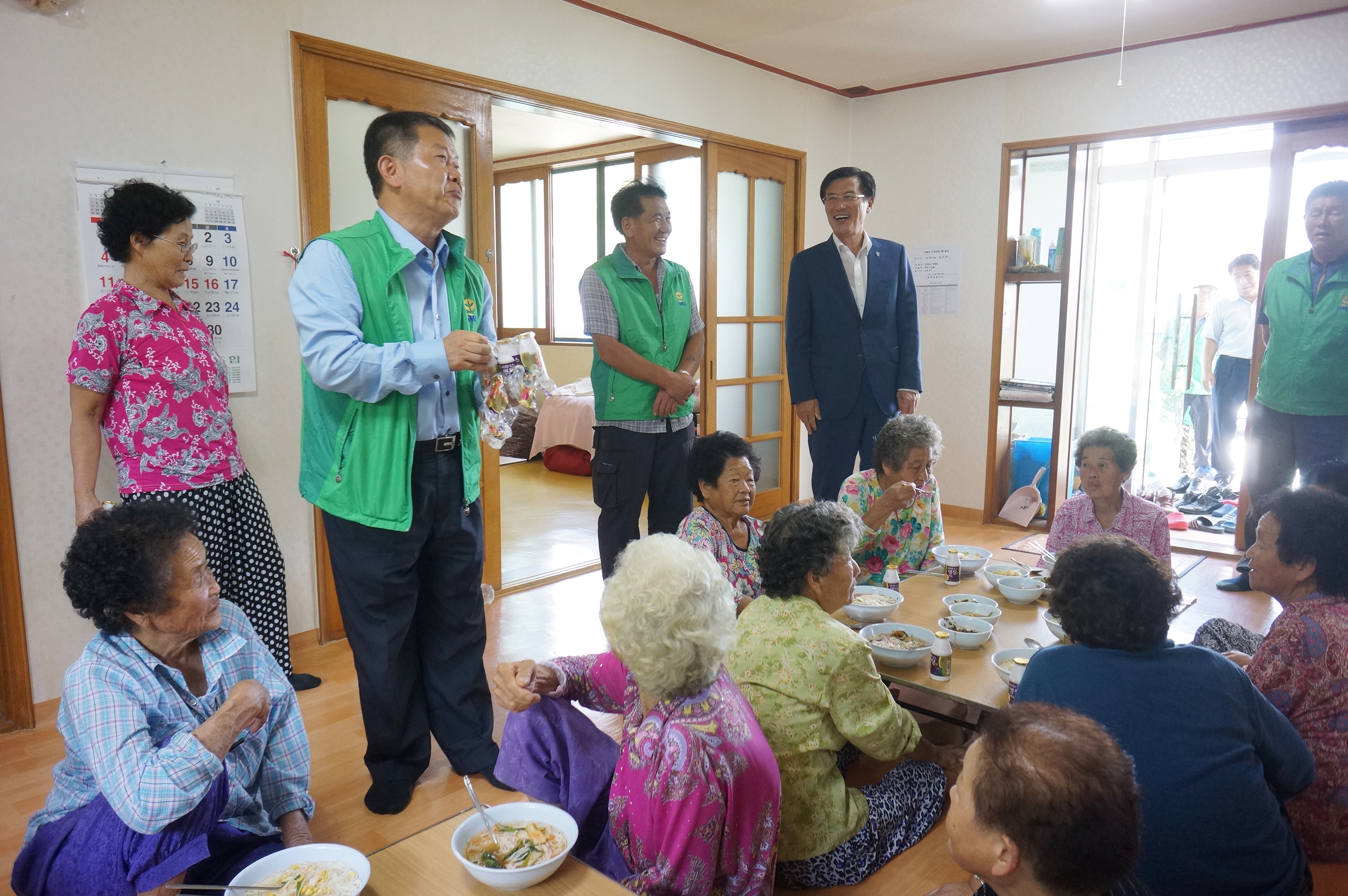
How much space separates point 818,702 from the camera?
5.52 feet

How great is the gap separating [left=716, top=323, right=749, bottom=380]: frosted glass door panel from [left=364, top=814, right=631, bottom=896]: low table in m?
3.88

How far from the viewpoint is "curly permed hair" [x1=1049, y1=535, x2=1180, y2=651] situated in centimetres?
147

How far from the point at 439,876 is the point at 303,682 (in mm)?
1994

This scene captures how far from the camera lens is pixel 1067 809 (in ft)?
3.20

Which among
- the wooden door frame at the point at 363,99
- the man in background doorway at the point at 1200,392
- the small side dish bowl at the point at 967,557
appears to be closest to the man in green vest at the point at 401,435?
the wooden door frame at the point at 363,99

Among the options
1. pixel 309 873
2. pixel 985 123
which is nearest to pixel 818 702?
pixel 309 873

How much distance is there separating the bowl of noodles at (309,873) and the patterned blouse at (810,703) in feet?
2.46

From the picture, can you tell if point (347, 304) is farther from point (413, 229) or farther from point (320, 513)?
point (320, 513)

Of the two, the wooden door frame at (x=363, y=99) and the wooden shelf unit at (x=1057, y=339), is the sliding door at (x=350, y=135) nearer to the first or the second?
the wooden door frame at (x=363, y=99)

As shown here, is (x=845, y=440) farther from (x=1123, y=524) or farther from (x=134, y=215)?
(x=134, y=215)

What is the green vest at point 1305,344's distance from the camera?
355 centimetres

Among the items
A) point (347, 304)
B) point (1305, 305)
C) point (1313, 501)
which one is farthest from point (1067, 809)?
point (1305, 305)

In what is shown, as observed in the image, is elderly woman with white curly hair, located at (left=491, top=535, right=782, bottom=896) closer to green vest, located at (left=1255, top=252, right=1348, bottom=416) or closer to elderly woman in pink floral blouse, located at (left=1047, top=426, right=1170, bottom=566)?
elderly woman in pink floral blouse, located at (left=1047, top=426, right=1170, bottom=566)

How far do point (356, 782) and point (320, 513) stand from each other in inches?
44.9
